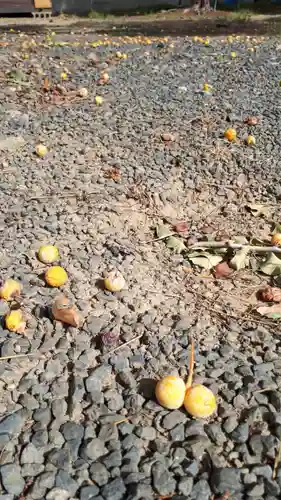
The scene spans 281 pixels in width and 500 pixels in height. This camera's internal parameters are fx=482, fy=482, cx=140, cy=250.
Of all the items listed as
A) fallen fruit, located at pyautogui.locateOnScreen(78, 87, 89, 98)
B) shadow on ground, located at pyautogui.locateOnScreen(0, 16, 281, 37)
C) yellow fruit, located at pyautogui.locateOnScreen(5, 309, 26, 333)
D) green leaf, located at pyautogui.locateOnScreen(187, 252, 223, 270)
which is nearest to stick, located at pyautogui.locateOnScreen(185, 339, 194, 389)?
yellow fruit, located at pyautogui.locateOnScreen(5, 309, 26, 333)

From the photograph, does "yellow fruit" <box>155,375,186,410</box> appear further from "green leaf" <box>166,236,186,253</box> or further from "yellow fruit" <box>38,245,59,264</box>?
"green leaf" <box>166,236,186,253</box>

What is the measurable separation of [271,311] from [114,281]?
3.95 ft

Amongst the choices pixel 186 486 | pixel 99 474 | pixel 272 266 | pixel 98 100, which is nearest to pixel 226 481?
Result: pixel 186 486

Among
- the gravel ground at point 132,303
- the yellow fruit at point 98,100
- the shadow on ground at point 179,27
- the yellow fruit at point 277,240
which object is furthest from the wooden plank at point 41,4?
the yellow fruit at point 277,240

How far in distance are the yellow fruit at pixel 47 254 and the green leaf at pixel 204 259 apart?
1.19m

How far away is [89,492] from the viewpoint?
7.45 ft

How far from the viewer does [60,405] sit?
2.74 meters

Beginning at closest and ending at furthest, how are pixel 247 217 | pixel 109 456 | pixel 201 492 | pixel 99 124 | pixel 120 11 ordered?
pixel 201 492
pixel 109 456
pixel 247 217
pixel 99 124
pixel 120 11

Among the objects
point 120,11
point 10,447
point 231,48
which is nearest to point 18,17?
point 120,11

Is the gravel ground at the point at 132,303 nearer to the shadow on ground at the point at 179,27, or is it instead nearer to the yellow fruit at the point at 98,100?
the yellow fruit at the point at 98,100

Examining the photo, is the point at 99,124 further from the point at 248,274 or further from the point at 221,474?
the point at 221,474

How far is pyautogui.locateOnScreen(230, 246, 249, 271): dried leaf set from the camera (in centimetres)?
415

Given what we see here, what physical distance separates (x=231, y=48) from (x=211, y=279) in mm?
10196

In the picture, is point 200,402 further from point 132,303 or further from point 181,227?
point 181,227
